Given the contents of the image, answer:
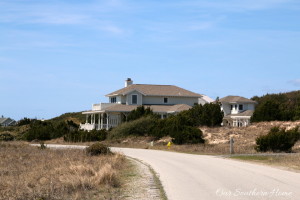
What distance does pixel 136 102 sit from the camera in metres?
66.8

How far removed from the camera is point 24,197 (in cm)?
1329

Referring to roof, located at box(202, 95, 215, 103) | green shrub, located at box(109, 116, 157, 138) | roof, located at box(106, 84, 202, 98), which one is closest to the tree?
green shrub, located at box(109, 116, 157, 138)

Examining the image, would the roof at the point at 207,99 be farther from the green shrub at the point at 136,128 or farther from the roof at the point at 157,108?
the green shrub at the point at 136,128

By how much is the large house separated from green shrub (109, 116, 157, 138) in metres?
8.86

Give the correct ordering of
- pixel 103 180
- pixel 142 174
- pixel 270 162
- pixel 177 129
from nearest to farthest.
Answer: pixel 103 180, pixel 142 174, pixel 270 162, pixel 177 129

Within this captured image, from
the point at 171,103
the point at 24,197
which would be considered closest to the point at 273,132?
the point at 24,197

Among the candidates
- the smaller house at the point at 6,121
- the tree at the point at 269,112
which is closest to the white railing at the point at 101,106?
the tree at the point at 269,112

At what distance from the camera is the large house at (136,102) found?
6350cm

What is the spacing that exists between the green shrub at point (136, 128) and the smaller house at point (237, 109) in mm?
16926

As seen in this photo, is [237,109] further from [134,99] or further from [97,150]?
[97,150]

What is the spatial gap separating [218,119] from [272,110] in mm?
5738

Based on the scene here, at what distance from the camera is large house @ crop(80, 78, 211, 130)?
208 feet

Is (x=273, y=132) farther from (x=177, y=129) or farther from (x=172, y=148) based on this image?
(x=177, y=129)

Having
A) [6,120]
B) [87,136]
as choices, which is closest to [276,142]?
[87,136]
